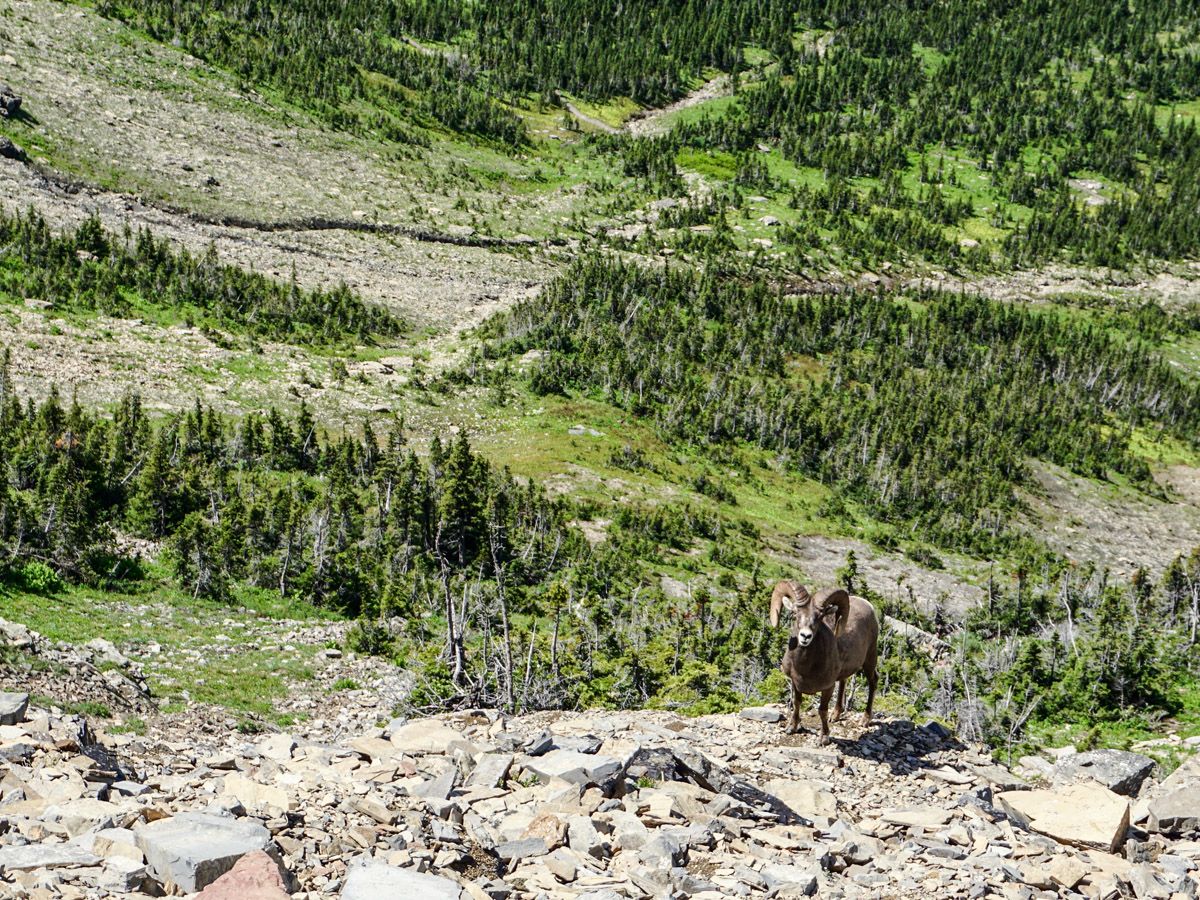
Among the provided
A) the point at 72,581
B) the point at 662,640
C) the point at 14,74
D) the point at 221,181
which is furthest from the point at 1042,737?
the point at 14,74

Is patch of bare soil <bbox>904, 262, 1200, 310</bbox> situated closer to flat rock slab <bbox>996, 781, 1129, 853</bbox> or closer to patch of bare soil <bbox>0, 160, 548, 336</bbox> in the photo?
patch of bare soil <bbox>0, 160, 548, 336</bbox>

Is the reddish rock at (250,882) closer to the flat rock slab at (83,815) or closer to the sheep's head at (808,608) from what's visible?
the flat rock slab at (83,815)

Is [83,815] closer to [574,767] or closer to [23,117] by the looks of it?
[574,767]

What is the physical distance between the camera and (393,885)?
8.79 meters

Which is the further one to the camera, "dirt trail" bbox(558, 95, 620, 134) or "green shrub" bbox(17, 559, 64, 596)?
"dirt trail" bbox(558, 95, 620, 134)

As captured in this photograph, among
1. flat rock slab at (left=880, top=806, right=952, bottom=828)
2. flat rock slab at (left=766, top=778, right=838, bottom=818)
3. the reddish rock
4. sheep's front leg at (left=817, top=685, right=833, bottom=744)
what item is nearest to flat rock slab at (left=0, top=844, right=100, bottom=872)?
the reddish rock

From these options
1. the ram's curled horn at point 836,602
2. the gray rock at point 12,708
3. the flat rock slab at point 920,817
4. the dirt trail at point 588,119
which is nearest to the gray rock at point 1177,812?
the flat rock slab at point 920,817

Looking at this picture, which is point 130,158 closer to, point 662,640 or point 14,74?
point 14,74

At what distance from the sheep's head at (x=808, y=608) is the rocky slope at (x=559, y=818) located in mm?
2128

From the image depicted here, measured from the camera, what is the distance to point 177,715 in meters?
19.5

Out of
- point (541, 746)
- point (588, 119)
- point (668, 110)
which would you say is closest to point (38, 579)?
point (541, 746)

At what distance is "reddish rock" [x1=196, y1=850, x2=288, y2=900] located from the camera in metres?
8.32

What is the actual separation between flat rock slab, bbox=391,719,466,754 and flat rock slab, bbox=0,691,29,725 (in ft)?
16.1

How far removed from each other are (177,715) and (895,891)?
1453 cm
